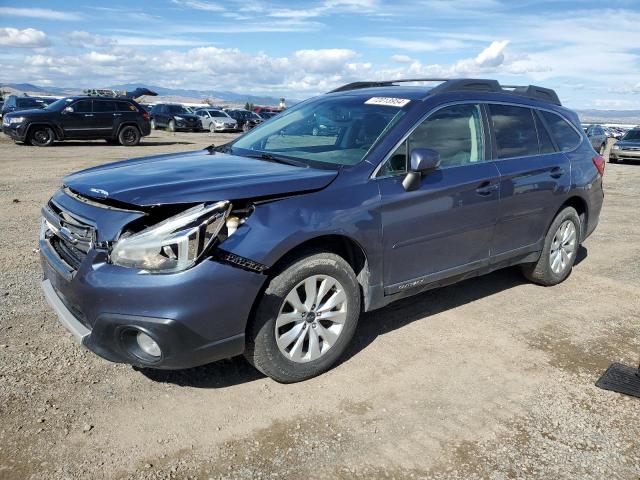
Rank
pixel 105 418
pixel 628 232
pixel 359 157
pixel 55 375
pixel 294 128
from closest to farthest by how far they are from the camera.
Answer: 1. pixel 105 418
2. pixel 55 375
3. pixel 359 157
4. pixel 294 128
5. pixel 628 232

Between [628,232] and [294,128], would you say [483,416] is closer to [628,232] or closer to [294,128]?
[294,128]

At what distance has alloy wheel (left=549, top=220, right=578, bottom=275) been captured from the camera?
5.25 m

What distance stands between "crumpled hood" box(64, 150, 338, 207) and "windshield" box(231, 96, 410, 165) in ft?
1.09

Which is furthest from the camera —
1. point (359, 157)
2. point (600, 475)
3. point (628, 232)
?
point (628, 232)

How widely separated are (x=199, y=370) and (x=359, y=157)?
171cm

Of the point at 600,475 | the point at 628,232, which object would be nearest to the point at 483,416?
the point at 600,475

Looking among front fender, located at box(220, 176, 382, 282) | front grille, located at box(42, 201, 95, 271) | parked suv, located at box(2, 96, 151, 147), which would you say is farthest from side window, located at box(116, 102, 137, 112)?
front fender, located at box(220, 176, 382, 282)

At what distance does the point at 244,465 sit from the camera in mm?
2672

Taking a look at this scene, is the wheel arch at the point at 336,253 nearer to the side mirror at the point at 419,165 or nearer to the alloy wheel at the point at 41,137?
the side mirror at the point at 419,165

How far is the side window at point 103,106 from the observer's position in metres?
18.9

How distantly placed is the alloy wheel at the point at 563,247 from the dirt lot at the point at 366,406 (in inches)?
24.0

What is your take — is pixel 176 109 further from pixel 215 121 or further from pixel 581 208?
pixel 581 208

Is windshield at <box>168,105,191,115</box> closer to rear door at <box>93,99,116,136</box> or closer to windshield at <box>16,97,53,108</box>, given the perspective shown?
windshield at <box>16,97,53,108</box>

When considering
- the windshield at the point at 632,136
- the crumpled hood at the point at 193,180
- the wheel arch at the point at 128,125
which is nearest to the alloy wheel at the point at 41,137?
the wheel arch at the point at 128,125
